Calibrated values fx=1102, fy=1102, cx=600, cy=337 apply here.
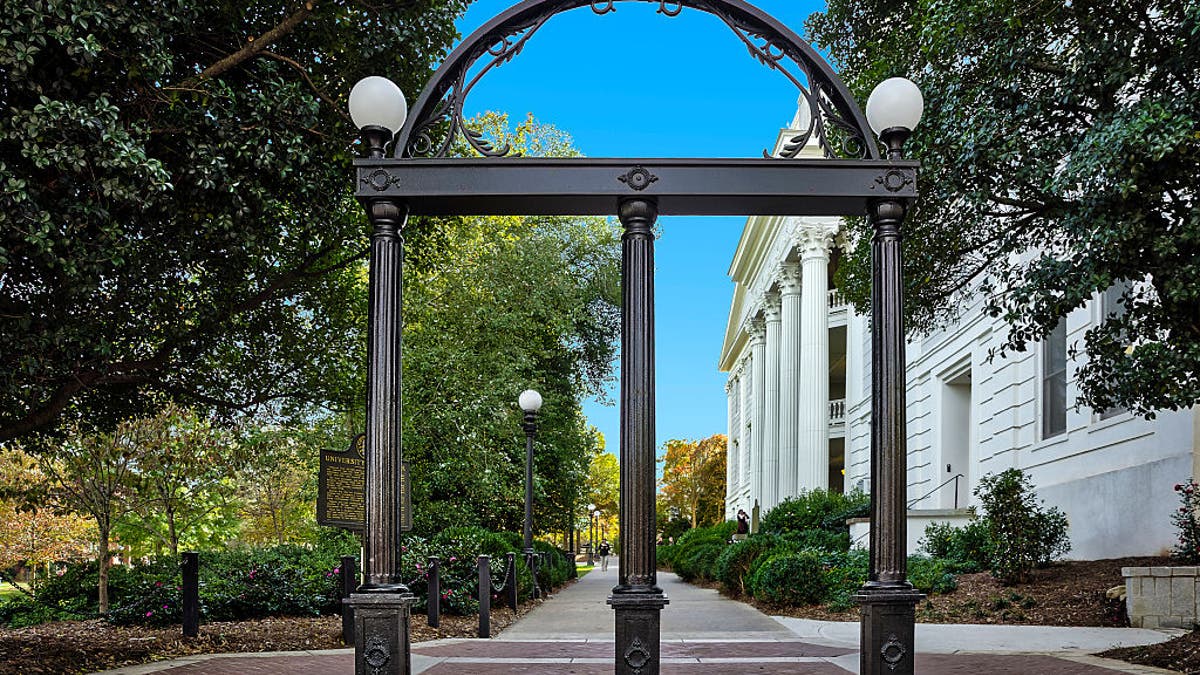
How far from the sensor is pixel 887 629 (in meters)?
7.06

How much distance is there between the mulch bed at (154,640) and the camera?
9.95 metres

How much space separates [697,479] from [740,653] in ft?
235

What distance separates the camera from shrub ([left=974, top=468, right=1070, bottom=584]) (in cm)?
1588

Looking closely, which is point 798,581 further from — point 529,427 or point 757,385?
point 757,385

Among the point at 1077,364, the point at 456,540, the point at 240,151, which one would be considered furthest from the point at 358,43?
the point at 1077,364

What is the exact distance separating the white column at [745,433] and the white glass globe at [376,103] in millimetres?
47437

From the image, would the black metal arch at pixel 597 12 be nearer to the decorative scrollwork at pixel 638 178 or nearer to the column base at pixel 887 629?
the decorative scrollwork at pixel 638 178

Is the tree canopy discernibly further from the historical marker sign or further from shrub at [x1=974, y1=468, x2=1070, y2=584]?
the historical marker sign

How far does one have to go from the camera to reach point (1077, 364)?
18.8 metres

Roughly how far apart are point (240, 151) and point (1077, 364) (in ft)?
48.8

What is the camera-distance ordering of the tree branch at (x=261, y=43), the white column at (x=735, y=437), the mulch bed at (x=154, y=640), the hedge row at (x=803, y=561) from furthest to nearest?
the white column at (x=735, y=437)
the hedge row at (x=803, y=561)
the mulch bed at (x=154, y=640)
the tree branch at (x=261, y=43)

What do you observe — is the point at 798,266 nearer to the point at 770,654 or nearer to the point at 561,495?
the point at 561,495

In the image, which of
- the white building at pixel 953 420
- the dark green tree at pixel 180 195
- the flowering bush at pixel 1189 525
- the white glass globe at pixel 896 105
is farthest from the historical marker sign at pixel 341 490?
the flowering bush at pixel 1189 525

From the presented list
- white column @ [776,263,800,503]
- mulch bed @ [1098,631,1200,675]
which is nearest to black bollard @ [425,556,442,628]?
mulch bed @ [1098,631,1200,675]
